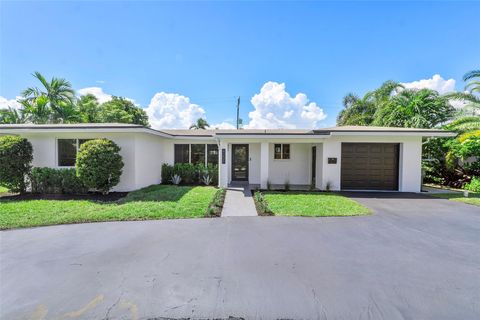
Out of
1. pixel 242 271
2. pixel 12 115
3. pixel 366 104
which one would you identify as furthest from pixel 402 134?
pixel 12 115

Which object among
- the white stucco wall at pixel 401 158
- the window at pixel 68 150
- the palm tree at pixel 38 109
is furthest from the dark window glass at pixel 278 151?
the palm tree at pixel 38 109

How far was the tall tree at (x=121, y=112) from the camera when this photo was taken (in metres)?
20.7

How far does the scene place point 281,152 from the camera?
12.4 m

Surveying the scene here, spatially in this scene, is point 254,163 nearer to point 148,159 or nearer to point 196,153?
point 196,153

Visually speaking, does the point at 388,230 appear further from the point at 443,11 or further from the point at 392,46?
the point at 392,46

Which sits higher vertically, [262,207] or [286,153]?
[286,153]

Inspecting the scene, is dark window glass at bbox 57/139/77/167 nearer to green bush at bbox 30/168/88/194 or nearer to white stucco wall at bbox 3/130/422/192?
white stucco wall at bbox 3/130/422/192

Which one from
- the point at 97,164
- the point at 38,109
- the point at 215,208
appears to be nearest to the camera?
the point at 215,208

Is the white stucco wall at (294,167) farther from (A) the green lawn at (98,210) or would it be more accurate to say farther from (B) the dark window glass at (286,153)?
(A) the green lawn at (98,210)

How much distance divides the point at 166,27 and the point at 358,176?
11.8 m

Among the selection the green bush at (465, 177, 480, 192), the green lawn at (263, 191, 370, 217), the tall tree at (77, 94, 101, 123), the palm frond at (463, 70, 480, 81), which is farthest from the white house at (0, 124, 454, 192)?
the tall tree at (77, 94, 101, 123)

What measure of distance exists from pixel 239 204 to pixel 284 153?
18.8 ft

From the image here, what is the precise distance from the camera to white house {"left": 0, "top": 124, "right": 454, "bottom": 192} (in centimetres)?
948

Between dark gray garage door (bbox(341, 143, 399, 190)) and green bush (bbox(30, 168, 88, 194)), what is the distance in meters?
12.3
